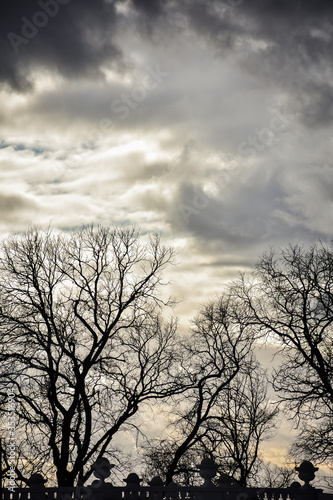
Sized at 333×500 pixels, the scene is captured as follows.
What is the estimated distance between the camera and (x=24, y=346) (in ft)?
70.9

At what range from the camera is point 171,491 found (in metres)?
16.0

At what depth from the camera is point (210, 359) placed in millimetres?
27016

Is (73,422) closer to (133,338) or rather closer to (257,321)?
(133,338)

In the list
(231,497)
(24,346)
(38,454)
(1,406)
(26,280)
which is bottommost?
(231,497)

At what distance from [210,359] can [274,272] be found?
6106mm

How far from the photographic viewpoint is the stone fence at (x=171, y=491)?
49.3ft

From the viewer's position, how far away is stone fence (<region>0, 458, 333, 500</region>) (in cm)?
1502

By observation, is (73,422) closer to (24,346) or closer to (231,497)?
(24,346)

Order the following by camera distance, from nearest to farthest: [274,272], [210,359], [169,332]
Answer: [274,272] → [169,332] → [210,359]

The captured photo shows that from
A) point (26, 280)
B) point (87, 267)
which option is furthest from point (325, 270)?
point (26, 280)

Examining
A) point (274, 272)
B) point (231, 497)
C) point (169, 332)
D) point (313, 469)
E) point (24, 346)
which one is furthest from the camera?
point (169, 332)

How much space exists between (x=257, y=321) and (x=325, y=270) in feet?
10.6

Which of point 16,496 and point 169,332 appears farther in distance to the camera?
point 169,332

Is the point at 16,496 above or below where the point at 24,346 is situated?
below
